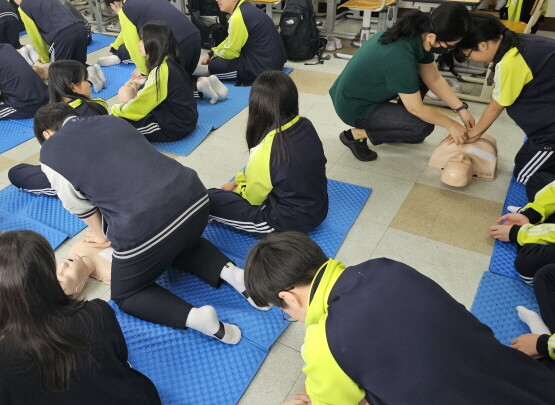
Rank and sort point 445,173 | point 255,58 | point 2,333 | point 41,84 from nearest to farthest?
point 2,333 → point 445,173 → point 41,84 → point 255,58

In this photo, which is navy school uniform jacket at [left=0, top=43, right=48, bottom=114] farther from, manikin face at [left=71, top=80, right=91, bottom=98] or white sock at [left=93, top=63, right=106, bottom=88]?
manikin face at [left=71, top=80, right=91, bottom=98]

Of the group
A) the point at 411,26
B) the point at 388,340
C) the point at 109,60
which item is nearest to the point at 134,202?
the point at 388,340

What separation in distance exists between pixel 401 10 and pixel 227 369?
208 inches

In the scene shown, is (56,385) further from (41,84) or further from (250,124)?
(41,84)

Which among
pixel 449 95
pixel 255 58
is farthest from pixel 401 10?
pixel 449 95

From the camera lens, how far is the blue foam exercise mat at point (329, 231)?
2150 mm

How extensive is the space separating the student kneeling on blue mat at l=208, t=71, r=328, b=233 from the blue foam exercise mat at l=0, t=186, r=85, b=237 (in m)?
0.77

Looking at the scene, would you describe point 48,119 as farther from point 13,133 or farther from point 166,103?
point 13,133

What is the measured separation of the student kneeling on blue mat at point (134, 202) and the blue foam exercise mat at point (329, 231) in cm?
39

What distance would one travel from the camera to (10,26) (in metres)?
4.23

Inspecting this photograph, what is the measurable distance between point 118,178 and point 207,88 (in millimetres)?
2204

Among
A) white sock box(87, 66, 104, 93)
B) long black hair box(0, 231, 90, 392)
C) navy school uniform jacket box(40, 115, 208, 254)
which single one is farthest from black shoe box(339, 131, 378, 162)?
white sock box(87, 66, 104, 93)

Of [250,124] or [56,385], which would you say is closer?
[56,385]

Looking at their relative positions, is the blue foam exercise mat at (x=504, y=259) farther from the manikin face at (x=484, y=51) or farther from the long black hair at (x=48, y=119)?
the long black hair at (x=48, y=119)
